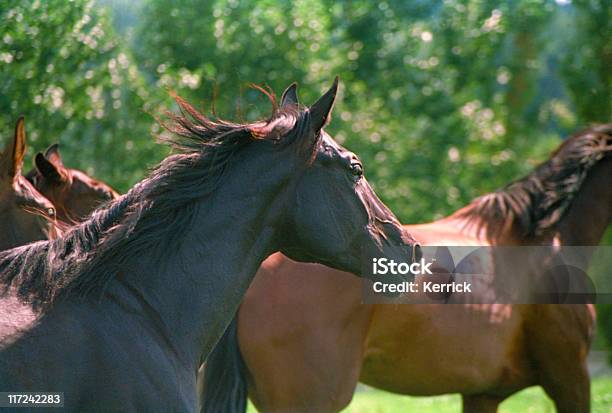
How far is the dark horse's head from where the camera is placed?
3.16 m

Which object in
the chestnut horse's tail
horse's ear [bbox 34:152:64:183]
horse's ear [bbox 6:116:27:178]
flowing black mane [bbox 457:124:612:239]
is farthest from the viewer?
flowing black mane [bbox 457:124:612:239]

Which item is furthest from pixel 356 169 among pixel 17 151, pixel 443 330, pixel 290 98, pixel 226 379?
pixel 443 330

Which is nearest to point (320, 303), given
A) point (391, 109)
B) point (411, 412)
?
point (411, 412)

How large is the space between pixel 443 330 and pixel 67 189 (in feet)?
8.49

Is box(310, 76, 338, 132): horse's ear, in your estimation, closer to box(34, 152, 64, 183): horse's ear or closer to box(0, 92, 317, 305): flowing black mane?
box(0, 92, 317, 305): flowing black mane

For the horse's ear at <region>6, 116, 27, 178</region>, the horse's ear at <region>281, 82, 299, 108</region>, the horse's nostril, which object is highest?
the horse's ear at <region>281, 82, 299, 108</region>

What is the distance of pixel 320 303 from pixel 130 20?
16.6 ft

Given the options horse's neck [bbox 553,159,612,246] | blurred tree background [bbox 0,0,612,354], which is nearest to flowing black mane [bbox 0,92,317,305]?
blurred tree background [bbox 0,0,612,354]

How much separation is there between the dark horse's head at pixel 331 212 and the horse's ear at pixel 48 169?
2376 mm

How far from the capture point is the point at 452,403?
9898mm

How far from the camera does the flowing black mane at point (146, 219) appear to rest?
283 cm

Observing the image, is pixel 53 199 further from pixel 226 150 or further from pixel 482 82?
pixel 482 82

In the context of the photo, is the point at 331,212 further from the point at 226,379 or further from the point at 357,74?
the point at 357,74

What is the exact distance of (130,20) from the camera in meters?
8.77
